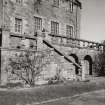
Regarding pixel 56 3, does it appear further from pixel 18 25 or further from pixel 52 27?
pixel 18 25

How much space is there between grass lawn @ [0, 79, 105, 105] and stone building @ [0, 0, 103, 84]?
2543 millimetres

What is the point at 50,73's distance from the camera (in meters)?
16.3

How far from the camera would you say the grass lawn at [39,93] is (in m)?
10.5

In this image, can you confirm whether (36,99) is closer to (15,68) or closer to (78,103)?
(78,103)

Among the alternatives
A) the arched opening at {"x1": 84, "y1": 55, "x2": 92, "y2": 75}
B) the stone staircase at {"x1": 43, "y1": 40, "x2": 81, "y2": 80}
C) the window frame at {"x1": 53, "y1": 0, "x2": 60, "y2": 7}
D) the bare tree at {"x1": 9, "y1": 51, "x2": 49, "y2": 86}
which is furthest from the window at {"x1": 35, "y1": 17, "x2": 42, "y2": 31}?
the bare tree at {"x1": 9, "y1": 51, "x2": 49, "y2": 86}

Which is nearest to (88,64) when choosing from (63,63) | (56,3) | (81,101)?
(56,3)

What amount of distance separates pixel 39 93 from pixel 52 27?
14.3 m

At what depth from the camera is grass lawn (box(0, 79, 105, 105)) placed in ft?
34.3

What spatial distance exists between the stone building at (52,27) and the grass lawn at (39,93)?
254 cm

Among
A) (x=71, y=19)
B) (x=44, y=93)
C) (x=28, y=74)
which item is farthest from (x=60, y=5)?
(x=44, y=93)

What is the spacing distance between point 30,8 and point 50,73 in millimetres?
9372

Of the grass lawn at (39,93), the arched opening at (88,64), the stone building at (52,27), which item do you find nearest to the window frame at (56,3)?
the stone building at (52,27)

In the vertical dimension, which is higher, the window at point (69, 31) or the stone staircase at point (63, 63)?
the window at point (69, 31)

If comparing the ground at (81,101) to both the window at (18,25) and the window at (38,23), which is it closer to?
the window at (18,25)
